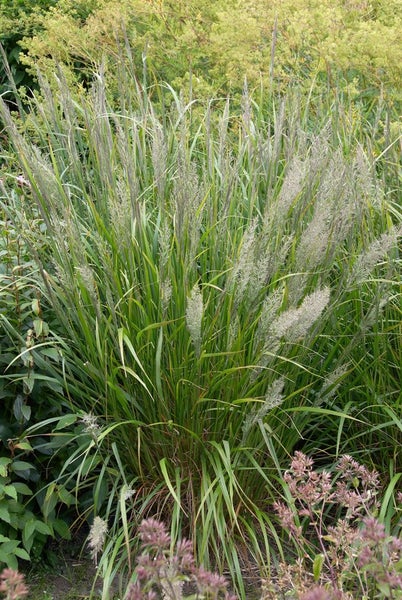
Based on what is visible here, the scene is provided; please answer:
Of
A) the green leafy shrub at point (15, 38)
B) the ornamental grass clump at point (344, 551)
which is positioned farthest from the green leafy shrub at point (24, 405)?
the green leafy shrub at point (15, 38)

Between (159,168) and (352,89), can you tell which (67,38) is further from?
(159,168)

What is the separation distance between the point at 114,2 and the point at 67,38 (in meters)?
0.57

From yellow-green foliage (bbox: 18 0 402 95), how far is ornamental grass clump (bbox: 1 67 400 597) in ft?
3.61

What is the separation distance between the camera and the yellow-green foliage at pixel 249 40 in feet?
14.9

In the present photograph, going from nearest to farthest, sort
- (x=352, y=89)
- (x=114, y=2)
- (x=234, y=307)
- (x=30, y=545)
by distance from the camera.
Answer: (x=234, y=307)
(x=30, y=545)
(x=352, y=89)
(x=114, y=2)

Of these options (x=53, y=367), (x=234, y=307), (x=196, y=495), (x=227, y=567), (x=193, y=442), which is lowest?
(x=227, y=567)

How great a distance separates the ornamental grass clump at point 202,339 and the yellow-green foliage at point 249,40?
1.10m

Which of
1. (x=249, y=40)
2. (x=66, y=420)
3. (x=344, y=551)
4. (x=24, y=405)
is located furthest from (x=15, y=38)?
(x=344, y=551)

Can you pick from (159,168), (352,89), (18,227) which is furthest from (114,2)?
(159,168)

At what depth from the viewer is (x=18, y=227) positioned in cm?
356

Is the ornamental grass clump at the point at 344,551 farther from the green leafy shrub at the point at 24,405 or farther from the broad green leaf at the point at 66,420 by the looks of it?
the green leafy shrub at the point at 24,405

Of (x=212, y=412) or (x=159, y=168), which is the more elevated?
(x=159, y=168)

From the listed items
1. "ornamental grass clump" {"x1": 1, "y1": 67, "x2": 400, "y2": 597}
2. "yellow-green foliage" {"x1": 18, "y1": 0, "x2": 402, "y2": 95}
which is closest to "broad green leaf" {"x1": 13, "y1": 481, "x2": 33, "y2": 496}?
"ornamental grass clump" {"x1": 1, "y1": 67, "x2": 400, "y2": 597}

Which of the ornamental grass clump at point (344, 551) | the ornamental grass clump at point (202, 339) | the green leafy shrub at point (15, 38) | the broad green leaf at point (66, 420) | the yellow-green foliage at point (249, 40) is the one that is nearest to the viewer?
the ornamental grass clump at point (344, 551)
